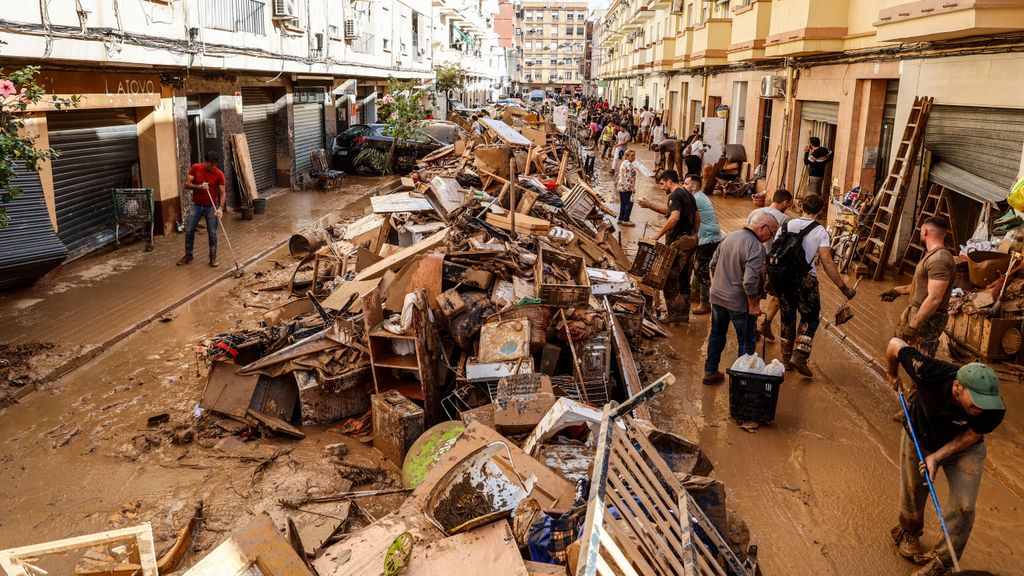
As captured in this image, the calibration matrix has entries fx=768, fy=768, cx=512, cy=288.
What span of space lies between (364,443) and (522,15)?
118761 mm

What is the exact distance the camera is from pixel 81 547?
366 centimetres

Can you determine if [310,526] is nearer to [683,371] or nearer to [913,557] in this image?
[913,557]

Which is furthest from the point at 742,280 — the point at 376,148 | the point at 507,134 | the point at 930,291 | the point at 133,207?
the point at 376,148

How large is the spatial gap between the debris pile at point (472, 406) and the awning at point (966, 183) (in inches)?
158

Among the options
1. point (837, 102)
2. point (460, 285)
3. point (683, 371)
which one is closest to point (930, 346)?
point (683, 371)

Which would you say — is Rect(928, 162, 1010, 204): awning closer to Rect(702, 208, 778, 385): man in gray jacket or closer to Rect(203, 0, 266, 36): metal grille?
Rect(702, 208, 778, 385): man in gray jacket

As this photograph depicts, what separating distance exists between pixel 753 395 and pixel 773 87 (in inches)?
573

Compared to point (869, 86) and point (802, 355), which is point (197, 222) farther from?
point (869, 86)

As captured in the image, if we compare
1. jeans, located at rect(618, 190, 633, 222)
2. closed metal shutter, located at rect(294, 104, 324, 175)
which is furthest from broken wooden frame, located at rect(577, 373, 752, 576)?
Result: closed metal shutter, located at rect(294, 104, 324, 175)

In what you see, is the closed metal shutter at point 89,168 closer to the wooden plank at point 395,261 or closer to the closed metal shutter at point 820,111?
the wooden plank at point 395,261

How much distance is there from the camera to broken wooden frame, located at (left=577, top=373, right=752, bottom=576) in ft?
9.73

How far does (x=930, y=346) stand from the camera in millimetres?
6758

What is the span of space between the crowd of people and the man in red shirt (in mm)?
6533

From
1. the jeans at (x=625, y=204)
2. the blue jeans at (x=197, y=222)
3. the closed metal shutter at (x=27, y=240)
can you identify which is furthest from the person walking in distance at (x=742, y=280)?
Answer: the jeans at (x=625, y=204)
